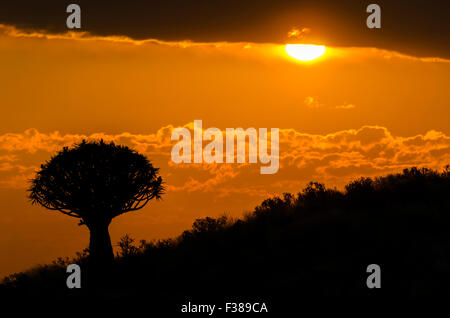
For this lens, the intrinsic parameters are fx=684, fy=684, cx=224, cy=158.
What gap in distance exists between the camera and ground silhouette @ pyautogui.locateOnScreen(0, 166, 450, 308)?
24.1m

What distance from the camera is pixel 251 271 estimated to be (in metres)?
26.5

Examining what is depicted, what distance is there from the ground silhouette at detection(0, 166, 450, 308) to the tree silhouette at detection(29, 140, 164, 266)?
211 centimetres

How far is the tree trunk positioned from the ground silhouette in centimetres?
71

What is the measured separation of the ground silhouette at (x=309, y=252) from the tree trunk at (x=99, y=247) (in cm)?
71

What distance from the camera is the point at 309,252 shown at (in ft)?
90.7

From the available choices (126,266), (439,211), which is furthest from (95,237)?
(439,211)

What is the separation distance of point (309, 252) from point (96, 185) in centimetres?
1063

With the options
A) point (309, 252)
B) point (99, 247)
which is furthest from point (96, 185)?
point (309, 252)

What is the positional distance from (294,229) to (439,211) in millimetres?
6404

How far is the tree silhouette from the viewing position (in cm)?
3191

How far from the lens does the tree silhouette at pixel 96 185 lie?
31.9 m

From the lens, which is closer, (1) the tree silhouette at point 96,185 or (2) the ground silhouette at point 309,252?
(2) the ground silhouette at point 309,252

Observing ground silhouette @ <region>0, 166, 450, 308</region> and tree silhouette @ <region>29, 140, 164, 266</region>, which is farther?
tree silhouette @ <region>29, 140, 164, 266</region>

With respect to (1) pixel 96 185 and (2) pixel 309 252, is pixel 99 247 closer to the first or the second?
(1) pixel 96 185
